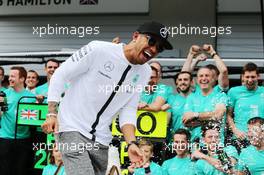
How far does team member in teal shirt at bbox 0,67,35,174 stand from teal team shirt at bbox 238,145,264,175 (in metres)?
2.57

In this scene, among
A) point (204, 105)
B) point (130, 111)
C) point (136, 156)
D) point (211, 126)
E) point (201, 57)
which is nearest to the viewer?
point (136, 156)

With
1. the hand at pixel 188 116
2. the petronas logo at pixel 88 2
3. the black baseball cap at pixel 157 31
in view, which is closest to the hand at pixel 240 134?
the hand at pixel 188 116

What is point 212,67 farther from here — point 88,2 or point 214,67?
point 88,2

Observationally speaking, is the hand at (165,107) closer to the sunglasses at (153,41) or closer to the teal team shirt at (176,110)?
the teal team shirt at (176,110)

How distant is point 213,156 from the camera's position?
5.57 metres

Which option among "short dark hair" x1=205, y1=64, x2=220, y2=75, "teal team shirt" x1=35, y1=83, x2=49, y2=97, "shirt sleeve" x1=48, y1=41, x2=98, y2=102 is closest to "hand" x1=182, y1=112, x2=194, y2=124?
"short dark hair" x1=205, y1=64, x2=220, y2=75

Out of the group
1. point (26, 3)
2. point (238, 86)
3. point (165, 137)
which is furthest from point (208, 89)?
point (26, 3)

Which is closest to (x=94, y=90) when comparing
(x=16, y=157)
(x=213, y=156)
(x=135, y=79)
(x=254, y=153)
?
(x=135, y=79)

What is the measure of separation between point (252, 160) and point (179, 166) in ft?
2.52

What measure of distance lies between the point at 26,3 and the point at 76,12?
139 cm

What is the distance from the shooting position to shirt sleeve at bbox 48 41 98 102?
11.4 feet

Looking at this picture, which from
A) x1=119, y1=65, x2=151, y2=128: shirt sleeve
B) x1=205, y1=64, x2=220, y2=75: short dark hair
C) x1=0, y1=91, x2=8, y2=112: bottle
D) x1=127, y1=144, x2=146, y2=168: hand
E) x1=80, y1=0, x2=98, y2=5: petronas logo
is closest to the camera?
x1=127, y1=144, x2=146, y2=168: hand

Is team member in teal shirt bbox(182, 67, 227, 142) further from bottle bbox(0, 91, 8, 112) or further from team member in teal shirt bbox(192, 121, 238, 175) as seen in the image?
bottle bbox(0, 91, 8, 112)

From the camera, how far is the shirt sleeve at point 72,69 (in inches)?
137
